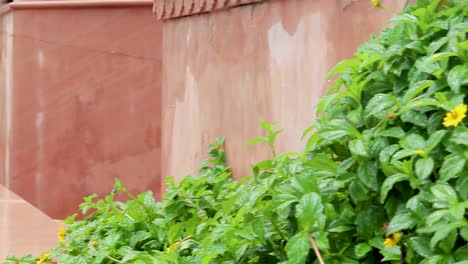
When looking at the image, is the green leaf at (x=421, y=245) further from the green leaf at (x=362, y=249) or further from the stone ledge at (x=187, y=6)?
the stone ledge at (x=187, y=6)

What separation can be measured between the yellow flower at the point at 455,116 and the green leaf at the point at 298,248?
1.26 feet

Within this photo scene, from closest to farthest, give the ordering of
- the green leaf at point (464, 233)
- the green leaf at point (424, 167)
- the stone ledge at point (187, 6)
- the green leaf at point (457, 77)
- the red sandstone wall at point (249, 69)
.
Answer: the green leaf at point (464, 233), the green leaf at point (424, 167), the green leaf at point (457, 77), the red sandstone wall at point (249, 69), the stone ledge at point (187, 6)

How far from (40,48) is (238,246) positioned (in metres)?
4.91

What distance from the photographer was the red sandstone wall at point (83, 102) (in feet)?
21.9

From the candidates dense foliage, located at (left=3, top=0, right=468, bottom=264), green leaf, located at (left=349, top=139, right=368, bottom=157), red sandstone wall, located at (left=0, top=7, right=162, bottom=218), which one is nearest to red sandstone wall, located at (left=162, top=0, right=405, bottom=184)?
dense foliage, located at (left=3, top=0, right=468, bottom=264)

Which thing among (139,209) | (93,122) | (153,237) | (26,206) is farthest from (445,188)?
(93,122)

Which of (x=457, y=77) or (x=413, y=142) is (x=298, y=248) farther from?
(x=457, y=77)

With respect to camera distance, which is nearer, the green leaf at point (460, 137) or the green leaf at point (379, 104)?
the green leaf at point (460, 137)

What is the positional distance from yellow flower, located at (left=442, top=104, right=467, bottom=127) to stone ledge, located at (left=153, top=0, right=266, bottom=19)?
4.87 feet

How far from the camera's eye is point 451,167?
1.79 m

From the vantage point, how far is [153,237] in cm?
293

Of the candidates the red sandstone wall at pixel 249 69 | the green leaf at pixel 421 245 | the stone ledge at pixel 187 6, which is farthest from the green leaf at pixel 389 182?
Result: the stone ledge at pixel 187 6

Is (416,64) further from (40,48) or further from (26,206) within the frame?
(40,48)

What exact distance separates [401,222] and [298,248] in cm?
23
